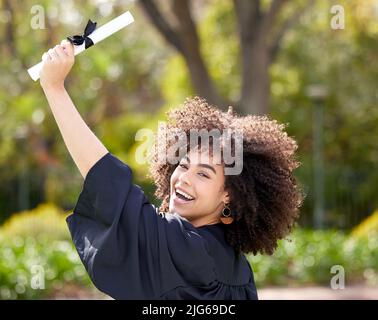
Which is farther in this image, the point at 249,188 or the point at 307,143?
the point at 307,143

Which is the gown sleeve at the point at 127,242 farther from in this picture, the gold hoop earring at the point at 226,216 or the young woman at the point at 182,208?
the gold hoop earring at the point at 226,216

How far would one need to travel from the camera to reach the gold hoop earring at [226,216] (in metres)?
2.58

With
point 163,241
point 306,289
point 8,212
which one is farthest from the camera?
point 8,212

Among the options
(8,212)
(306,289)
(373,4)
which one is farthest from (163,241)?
(8,212)

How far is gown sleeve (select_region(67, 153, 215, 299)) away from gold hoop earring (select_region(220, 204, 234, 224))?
230 millimetres

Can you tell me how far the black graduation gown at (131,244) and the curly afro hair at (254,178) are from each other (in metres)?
0.24

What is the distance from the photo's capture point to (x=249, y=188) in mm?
2596

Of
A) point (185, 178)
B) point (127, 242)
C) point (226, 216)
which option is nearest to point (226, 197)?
point (226, 216)

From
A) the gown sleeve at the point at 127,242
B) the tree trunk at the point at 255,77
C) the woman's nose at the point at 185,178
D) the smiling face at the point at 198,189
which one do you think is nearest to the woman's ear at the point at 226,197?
the smiling face at the point at 198,189

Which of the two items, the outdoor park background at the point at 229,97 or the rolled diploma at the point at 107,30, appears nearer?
the rolled diploma at the point at 107,30

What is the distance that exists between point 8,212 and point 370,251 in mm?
10263

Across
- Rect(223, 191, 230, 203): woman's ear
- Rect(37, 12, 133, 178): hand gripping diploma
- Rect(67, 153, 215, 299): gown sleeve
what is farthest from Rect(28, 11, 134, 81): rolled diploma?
Rect(223, 191, 230, 203): woman's ear
